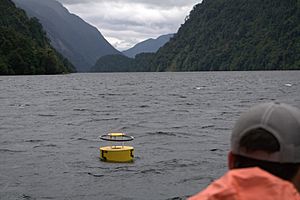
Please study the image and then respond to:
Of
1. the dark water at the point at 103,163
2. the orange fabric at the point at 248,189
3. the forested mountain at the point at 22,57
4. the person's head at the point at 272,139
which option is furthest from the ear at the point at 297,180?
the forested mountain at the point at 22,57

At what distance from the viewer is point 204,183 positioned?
50.5 feet

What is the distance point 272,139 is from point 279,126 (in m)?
0.07

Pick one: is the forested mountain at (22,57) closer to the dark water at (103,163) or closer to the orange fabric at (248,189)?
the dark water at (103,163)

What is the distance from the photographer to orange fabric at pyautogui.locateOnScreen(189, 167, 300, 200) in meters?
2.33

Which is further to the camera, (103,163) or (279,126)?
(103,163)

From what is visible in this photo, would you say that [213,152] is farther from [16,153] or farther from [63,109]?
[63,109]

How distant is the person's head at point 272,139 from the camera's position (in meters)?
2.67

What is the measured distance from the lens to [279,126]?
2672 millimetres

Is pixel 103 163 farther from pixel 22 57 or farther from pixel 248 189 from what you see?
pixel 22 57

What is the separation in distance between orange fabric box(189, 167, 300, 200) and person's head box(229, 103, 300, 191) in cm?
28

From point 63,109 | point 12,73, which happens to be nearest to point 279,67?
point 12,73

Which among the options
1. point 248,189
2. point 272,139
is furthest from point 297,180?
point 248,189

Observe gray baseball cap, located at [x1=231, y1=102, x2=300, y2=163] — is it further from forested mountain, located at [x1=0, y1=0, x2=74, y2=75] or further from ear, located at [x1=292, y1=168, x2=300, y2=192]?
forested mountain, located at [x1=0, y1=0, x2=74, y2=75]

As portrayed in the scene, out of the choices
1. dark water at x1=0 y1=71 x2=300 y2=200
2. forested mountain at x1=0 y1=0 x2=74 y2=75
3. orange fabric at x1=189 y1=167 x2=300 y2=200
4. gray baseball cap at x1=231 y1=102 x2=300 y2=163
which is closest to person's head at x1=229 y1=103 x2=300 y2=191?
gray baseball cap at x1=231 y1=102 x2=300 y2=163
